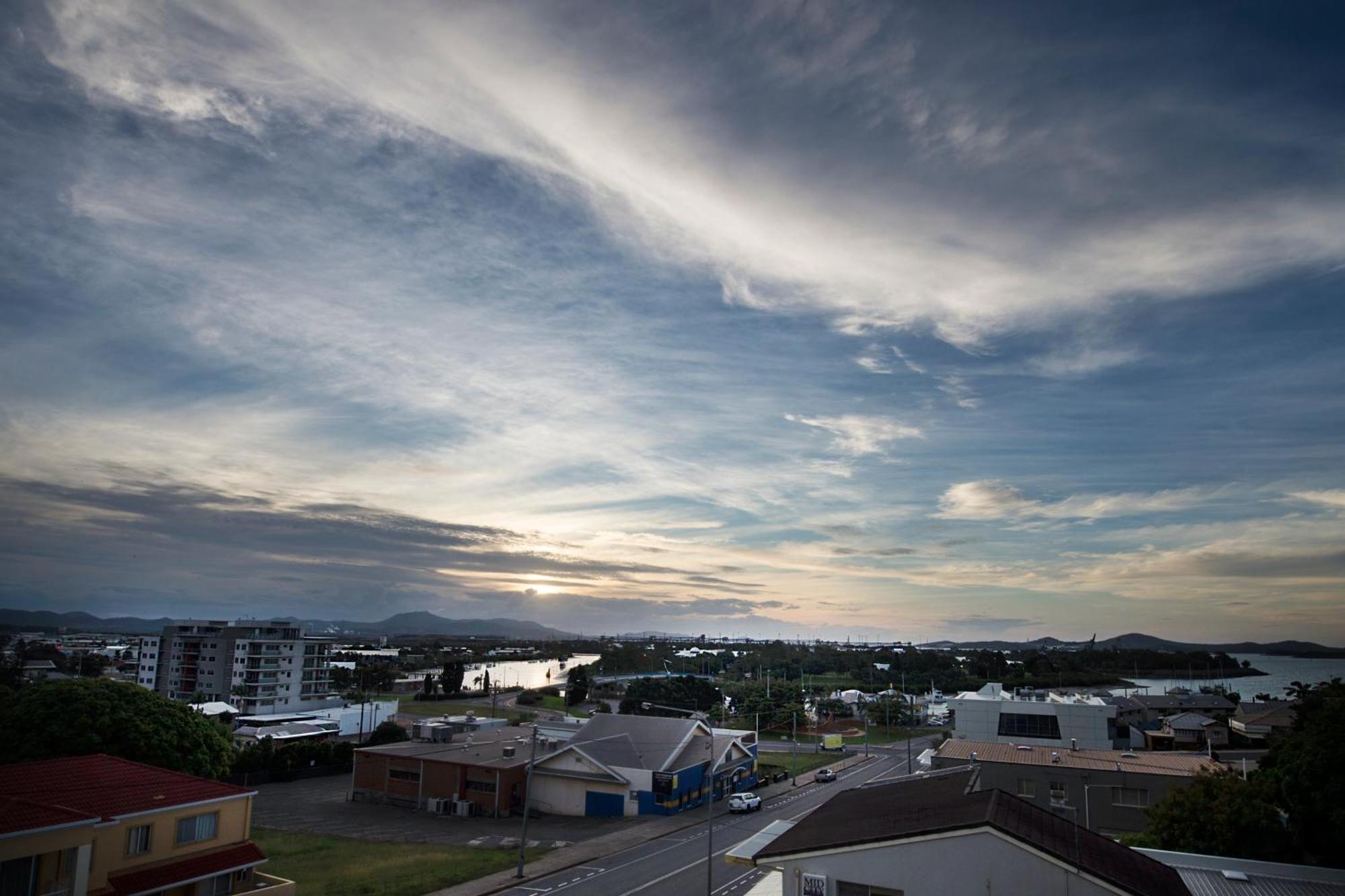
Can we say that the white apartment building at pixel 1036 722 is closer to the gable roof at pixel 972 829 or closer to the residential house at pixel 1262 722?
the residential house at pixel 1262 722

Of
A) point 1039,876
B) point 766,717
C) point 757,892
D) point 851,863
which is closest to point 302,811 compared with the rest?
point 757,892

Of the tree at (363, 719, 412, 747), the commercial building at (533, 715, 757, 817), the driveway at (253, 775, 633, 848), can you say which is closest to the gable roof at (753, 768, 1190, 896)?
the commercial building at (533, 715, 757, 817)

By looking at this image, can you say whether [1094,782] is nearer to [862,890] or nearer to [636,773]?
[636,773]

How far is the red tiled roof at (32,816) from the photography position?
890 inches

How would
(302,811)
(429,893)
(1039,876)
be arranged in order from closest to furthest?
(1039,876) < (429,893) < (302,811)

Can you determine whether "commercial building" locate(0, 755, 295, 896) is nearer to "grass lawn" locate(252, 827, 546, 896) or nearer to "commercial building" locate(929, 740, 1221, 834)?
"grass lawn" locate(252, 827, 546, 896)

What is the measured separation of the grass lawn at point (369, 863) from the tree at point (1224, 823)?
102ft

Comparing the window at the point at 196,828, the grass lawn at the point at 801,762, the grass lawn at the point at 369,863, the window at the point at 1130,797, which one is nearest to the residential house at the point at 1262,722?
the window at the point at 1130,797

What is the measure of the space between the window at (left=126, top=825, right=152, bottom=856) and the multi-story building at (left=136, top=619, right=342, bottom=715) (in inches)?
3882

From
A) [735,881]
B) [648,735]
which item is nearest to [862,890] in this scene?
[735,881]

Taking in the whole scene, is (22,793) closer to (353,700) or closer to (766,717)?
(766,717)

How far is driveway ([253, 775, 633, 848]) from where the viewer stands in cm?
4666

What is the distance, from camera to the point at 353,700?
127 m

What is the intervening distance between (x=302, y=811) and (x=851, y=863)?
1843 inches
